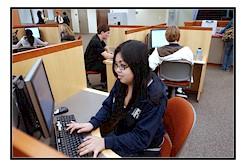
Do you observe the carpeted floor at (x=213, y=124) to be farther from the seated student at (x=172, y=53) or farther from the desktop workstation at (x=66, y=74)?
the desktop workstation at (x=66, y=74)

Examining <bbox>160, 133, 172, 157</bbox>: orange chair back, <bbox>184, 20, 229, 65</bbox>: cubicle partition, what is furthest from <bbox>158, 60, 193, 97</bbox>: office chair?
<bbox>184, 20, 229, 65</bbox>: cubicle partition

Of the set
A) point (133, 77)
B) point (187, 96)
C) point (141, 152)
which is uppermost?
point (133, 77)

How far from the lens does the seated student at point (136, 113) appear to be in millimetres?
904

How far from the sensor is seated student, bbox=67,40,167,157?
90cm

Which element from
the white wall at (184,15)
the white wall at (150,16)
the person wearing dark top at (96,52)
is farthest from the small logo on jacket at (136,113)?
the white wall at (150,16)

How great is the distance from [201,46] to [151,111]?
84.5 inches

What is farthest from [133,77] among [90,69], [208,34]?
[208,34]

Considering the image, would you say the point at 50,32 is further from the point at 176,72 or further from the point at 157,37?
the point at 176,72

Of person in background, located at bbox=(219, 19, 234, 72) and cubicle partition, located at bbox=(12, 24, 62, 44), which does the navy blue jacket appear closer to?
person in background, located at bbox=(219, 19, 234, 72)

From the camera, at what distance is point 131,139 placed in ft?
3.02

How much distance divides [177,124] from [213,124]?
1.31 meters

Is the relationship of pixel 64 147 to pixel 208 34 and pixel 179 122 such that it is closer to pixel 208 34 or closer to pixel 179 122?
pixel 179 122

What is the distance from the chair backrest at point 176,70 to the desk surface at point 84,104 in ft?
3.44

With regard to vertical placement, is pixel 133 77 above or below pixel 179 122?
above
